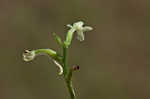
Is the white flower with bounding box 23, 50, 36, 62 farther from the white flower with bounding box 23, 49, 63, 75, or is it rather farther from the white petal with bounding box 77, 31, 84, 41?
the white petal with bounding box 77, 31, 84, 41

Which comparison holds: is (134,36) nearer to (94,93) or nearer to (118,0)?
(118,0)

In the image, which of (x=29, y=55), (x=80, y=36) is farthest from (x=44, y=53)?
(x=80, y=36)

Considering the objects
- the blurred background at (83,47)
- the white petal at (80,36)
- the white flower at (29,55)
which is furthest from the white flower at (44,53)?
the blurred background at (83,47)

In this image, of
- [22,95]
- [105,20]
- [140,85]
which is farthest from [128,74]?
[22,95]

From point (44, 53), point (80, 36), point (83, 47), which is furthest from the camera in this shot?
point (83, 47)

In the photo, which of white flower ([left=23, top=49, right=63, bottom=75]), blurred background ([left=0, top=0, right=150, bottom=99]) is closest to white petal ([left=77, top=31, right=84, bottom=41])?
white flower ([left=23, top=49, right=63, bottom=75])

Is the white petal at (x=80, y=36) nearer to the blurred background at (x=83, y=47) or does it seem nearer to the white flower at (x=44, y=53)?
the white flower at (x=44, y=53)

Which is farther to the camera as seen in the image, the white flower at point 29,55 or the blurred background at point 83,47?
the blurred background at point 83,47

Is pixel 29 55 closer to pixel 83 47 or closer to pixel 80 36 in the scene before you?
pixel 80 36

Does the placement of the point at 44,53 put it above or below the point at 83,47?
above
